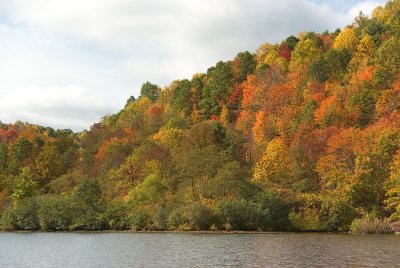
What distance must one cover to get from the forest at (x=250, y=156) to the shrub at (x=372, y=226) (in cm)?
16

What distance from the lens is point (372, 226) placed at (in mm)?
65500

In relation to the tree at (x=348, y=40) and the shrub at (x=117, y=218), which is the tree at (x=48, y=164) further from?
the tree at (x=348, y=40)

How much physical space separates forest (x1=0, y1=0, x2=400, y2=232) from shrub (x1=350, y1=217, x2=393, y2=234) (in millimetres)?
161

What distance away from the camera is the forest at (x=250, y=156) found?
7362cm

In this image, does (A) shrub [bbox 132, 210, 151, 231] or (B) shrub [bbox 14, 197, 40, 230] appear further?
(B) shrub [bbox 14, 197, 40, 230]

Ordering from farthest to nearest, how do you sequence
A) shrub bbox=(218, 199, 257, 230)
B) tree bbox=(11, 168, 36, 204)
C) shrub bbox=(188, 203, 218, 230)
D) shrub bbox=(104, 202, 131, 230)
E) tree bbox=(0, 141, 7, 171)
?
tree bbox=(0, 141, 7, 171) → tree bbox=(11, 168, 36, 204) → shrub bbox=(104, 202, 131, 230) → shrub bbox=(188, 203, 218, 230) → shrub bbox=(218, 199, 257, 230)

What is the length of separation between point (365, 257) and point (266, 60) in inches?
4228

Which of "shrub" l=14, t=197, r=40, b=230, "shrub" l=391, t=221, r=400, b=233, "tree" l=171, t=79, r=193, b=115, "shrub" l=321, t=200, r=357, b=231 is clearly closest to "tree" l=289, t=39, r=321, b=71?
"tree" l=171, t=79, r=193, b=115

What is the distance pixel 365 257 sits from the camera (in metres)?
38.4

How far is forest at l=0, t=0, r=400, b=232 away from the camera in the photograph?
242 feet

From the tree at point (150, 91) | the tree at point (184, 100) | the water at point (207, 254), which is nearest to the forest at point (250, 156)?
the tree at point (184, 100)

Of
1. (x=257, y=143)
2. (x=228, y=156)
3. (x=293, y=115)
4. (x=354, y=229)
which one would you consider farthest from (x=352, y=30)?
(x=354, y=229)

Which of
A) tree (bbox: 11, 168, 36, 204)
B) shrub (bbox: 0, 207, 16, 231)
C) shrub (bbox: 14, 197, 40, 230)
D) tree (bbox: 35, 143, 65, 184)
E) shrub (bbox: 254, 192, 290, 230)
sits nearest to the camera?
shrub (bbox: 254, 192, 290, 230)

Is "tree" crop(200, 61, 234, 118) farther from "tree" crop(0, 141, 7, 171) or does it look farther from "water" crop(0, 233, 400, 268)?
"water" crop(0, 233, 400, 268)
